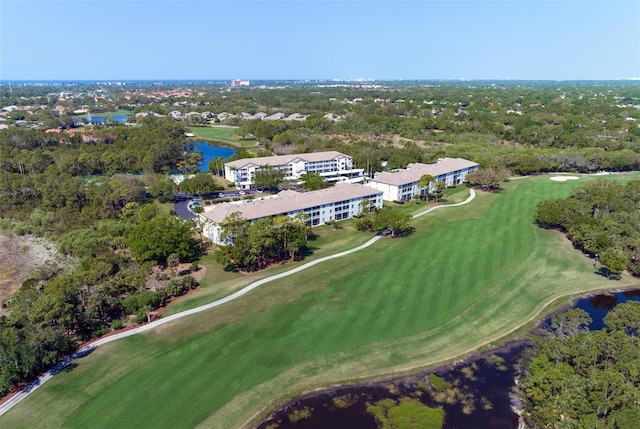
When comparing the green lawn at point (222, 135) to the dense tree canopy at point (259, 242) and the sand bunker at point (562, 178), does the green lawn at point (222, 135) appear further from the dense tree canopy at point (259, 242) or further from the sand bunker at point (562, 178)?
the sand bunker at point (562, 178)

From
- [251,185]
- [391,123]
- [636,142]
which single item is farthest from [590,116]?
[251,185]

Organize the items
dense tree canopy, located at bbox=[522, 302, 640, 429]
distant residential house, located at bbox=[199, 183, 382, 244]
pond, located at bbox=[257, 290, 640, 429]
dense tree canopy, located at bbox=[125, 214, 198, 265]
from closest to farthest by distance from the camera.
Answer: dense tree canopy, located at bbox=[522, 302, 640, 429]
pond, located at bbox=[257, 290, 640, 429]
dense tree canopy, located at bbox=[125, 214, 198, 265]
distant residential house, located at bbox=[199, 183, 382, 244]

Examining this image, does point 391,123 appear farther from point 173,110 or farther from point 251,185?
point 173,110

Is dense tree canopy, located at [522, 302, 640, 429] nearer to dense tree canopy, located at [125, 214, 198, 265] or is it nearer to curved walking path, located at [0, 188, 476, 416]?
curved walking path, located at [0, 188, 476, 416]

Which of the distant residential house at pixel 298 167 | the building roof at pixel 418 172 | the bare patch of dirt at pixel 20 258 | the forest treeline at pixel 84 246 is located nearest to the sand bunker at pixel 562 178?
the building roof at pixel 418 172

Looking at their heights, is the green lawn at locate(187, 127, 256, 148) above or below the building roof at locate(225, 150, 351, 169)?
below

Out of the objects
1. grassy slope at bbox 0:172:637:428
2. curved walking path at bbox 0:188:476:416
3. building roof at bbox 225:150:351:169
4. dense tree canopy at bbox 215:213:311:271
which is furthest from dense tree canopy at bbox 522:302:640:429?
building roof at bbox 225:150:351:169

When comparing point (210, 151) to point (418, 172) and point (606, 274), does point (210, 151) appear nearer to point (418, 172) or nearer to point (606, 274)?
point (418, 172)
